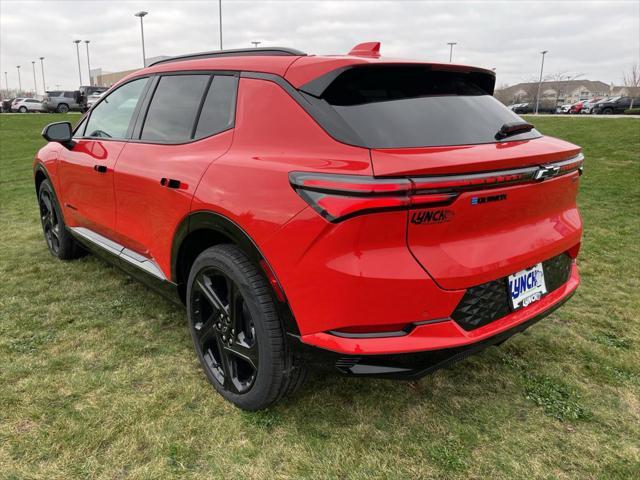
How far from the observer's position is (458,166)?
181cm

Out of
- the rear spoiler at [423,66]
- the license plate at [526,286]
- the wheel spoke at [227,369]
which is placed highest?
the rear spoiler at [423,66]

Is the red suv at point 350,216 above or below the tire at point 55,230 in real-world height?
above

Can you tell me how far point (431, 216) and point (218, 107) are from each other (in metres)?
1.37

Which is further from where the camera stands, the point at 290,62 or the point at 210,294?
the point at 210,294

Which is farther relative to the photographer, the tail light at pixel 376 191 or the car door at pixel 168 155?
the car door at pixel 168 155

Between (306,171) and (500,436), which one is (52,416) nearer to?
(306,171)

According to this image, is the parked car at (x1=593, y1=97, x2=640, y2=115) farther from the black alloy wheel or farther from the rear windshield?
the black alloy wheel

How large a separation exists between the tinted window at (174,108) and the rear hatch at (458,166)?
0.97 m

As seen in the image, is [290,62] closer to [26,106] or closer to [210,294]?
[210,294]

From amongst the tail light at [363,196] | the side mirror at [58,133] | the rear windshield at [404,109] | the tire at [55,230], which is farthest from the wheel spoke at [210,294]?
the tire at [55,230]

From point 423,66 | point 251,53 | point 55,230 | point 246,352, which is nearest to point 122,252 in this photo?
point 246,352

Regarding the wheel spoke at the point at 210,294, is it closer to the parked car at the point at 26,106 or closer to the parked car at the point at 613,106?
the parked car at the point at 613,106

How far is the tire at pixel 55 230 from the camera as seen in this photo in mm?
4449

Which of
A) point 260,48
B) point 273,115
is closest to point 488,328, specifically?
point 273,115
